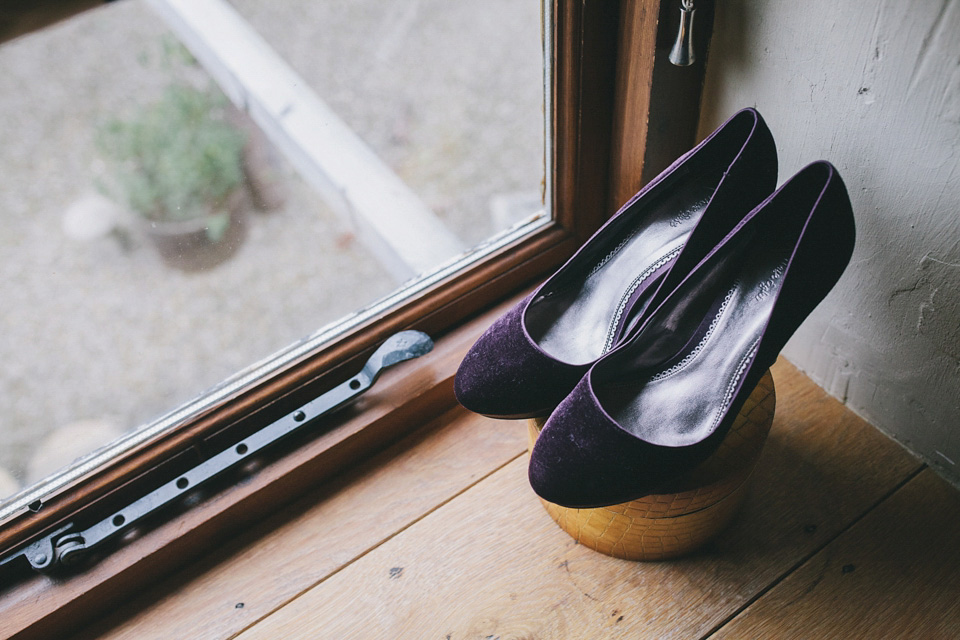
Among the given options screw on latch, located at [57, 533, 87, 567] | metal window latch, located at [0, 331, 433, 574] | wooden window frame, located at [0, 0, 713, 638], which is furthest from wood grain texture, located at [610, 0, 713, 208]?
screw on latch, located at [57, 533, 87, 567]

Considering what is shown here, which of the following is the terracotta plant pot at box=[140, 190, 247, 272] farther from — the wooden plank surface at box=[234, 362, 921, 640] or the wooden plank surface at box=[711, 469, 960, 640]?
the wooden plank surface at box=[711, 469, 960, 640]

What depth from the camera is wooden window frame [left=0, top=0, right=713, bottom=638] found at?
71cm

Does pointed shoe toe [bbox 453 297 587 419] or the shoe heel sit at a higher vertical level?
pointed shoe toe [bbox 453 297 587 419]

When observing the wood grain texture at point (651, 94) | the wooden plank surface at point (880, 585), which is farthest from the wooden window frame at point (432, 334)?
the wooden plank surface at point (880, 585)

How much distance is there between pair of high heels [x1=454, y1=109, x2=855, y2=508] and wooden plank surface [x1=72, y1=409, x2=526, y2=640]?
16 cm

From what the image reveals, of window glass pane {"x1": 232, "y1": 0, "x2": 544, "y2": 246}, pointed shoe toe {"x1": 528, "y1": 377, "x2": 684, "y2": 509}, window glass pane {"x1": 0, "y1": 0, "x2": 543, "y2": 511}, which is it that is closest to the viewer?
pointed shoe toe {"x1": 528, "y1": 377, "x2": 684, "y2": 509}

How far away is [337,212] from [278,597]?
19.0 inches

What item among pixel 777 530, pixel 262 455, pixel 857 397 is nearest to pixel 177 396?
pixel 262 455

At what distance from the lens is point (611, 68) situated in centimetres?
77

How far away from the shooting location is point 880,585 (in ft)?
2.26

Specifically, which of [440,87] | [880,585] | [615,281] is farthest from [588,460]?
[440,87]

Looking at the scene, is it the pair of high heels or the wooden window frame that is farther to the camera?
the wooden window frame

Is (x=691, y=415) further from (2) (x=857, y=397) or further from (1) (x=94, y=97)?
(1) (x=94, y=97)

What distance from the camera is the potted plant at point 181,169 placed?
73 centimetres
